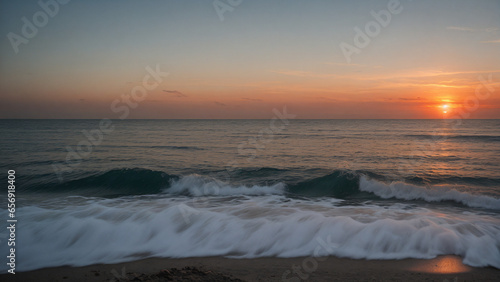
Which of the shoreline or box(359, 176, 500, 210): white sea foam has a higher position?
box(359, 176, 500, 210): white sea foam

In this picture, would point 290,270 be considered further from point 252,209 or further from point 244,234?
point 252,209

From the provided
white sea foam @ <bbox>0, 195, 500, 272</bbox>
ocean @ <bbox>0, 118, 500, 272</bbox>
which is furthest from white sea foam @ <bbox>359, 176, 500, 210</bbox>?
white sea foam @ <bbox>0, 195, 500, 272</bbox>

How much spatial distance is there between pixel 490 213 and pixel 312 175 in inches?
266

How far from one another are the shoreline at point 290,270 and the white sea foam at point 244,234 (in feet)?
0.82

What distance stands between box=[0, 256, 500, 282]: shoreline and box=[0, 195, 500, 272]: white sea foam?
0.25 m

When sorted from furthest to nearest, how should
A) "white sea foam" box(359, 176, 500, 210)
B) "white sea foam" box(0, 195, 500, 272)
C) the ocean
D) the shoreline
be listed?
"white sea foam" box(359, 176, 500, 210) < the ocean < "white sea foam" box(0, 195, 500, 272) < the shoreline

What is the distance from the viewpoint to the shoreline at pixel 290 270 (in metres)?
5.10

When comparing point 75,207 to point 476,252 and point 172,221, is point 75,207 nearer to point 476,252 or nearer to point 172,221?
point 172,221

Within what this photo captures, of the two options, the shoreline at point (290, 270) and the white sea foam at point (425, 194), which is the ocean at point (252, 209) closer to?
the white sea foam at point (425, 194)

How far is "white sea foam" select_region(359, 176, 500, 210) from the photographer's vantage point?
9.91 metres

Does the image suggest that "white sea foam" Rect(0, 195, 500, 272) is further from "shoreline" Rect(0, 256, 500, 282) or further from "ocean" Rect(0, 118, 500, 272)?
"shoreline" Rect(0, 256, 500, 282)

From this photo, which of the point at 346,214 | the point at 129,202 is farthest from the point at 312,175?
the point at 129,202

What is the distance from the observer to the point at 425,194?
10.9 metres

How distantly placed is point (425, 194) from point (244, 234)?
7513 millimetres
